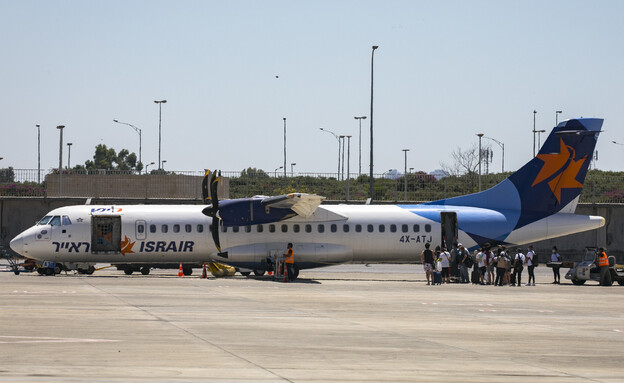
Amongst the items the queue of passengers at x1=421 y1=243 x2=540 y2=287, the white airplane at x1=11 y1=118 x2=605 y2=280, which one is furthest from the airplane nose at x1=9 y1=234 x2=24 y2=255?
the queue of passengers at x1=421 y1=243 x2=540 y2=287

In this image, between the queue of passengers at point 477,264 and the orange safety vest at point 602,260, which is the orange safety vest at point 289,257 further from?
the orange safety vest at point 602,260

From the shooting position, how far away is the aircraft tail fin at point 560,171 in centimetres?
3500

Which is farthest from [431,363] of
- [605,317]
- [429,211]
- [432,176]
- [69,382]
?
[432,176]

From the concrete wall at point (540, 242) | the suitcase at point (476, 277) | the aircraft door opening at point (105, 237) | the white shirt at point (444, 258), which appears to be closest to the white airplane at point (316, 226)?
the aircraft door opening at point (105, 237)

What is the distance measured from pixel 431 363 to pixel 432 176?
47779 mm

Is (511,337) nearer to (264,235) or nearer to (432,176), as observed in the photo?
(264,235)

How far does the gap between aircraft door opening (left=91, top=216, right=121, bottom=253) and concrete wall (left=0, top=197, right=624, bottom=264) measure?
15063 millimetres

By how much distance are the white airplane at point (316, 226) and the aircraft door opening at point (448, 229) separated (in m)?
0.04

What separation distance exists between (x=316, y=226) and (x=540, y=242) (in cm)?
2151

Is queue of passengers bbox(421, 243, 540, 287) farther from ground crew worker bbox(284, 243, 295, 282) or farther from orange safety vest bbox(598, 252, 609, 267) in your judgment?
ground crew worker bbox(284, 243, 295, 282)

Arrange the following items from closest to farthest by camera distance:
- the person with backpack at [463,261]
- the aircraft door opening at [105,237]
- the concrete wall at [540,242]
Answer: the person with backpack at [463,261] < the aircraft door opening at [105,237] < the concrete wall at [540,242]

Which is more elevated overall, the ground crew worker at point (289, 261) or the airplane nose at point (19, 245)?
the airplane nose at point (19, 245)

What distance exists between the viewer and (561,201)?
3506 cm

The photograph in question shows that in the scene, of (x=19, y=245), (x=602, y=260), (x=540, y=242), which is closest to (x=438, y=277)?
(x=602, y=260)
